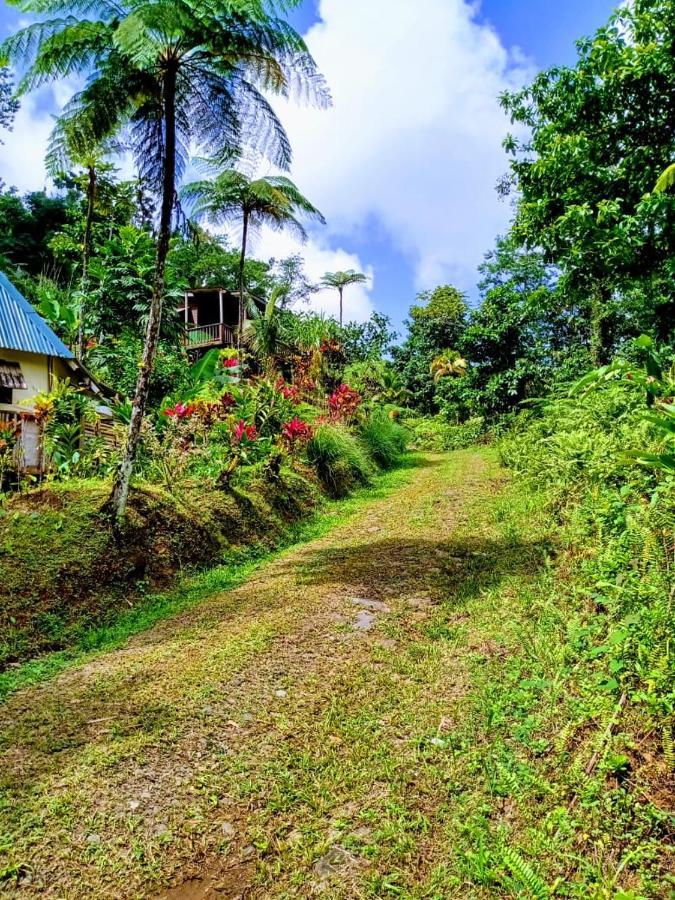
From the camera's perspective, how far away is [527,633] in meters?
3.27

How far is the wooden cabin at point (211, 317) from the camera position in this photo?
25297mm

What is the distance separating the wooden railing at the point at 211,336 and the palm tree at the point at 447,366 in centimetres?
993

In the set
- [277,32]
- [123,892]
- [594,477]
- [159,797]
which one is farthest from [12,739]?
[277,32]

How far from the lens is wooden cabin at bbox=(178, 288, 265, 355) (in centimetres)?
2530

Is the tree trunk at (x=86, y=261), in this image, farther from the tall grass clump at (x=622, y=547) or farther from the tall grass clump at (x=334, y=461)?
the tall grass clump at (x=622, y=547)

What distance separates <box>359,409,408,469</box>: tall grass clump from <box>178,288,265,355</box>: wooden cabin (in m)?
12.1

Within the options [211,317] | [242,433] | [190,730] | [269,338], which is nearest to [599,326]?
[269,338]

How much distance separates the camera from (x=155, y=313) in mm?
6102

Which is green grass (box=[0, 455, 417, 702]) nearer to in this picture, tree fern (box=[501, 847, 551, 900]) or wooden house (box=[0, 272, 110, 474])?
tree fern (box=[501, 847, 551, 900])

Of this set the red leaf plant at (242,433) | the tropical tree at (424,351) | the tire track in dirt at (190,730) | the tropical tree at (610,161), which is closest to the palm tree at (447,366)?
the tropical tree at (424,351)

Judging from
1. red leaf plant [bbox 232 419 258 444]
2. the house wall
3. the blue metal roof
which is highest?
the blue metal roof

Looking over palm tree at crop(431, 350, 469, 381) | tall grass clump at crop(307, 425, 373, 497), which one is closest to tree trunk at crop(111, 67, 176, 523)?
tall grass clump at crop(307, 425, 373, 497)

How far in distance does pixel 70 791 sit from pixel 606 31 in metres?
13.0

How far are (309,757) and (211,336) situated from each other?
84.7 feet
